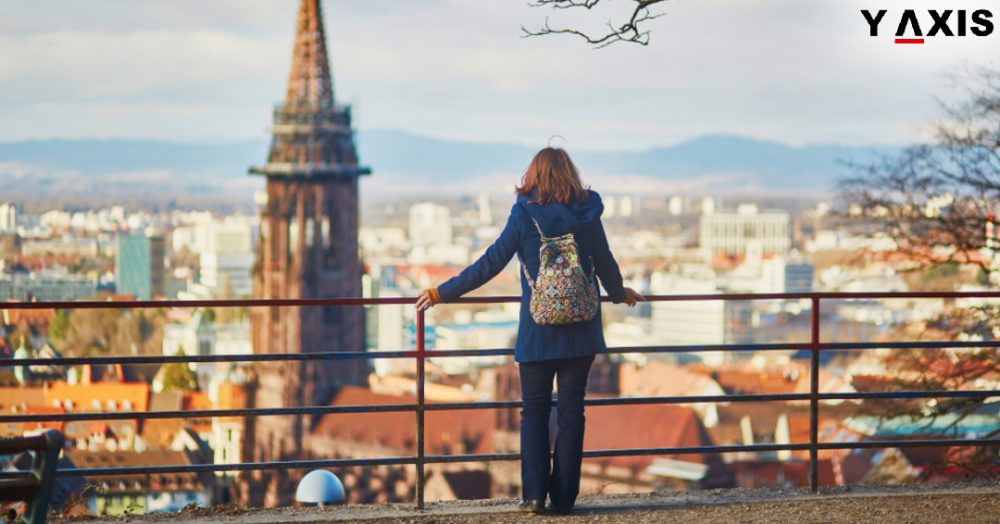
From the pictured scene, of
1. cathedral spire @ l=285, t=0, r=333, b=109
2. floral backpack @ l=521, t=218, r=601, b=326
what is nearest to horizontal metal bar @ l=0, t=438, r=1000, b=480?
floral backpack @ l=521, t=218, r=601, b=326

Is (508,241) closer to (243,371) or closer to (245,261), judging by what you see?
(243,371)

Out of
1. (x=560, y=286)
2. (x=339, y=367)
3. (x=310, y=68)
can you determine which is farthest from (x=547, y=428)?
(x=310, y=68)

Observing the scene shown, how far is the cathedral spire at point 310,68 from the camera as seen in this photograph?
3602 inches

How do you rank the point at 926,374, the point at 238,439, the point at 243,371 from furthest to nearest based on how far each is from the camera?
the point at 243,371
the point at 238,439
the point at 926,374

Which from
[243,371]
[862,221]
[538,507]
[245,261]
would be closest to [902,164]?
[862,221]

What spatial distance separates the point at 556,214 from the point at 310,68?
87756 millimetres

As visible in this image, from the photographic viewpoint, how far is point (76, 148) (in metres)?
180

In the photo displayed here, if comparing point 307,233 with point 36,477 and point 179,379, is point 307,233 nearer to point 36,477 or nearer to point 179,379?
point 179,379

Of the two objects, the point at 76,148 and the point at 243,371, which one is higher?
the point at 76,148

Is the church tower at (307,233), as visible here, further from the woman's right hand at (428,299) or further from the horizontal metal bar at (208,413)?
the woman's right hand at (428,299)

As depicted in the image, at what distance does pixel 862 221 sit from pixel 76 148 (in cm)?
16965

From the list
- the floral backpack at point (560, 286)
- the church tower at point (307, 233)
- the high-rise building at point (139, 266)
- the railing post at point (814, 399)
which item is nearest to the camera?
the floral backpack at point (560, 286)

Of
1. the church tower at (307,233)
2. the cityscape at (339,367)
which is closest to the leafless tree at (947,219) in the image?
the cityscape at (339,367)

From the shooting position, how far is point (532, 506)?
21.5 ft
